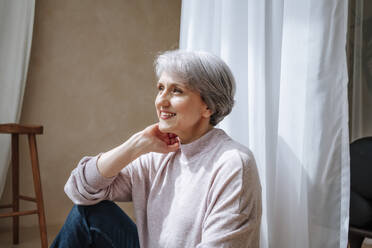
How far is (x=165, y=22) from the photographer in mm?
3188

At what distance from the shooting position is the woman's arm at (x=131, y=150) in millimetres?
1236

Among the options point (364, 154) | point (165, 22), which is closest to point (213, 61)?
point (364, 154)

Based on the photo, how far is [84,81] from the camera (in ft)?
9.33

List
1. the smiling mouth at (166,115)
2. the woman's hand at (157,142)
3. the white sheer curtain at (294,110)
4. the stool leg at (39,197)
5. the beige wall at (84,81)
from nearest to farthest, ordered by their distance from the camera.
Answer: the white sheer curtain at (294,110), the smiling mouth at (166,115), the woman's hand at (157,142), the stool leg at (39,197), the beige wall at (84,81)

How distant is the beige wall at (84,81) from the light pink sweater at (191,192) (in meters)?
1.56

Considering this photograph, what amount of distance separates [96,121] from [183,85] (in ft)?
6.30

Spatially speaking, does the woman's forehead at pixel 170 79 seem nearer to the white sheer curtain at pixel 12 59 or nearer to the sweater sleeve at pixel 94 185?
the sweater sleeve at pixel 94 185

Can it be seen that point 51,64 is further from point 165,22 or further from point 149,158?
point 149,158

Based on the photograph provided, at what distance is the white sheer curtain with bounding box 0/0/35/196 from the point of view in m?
2.49

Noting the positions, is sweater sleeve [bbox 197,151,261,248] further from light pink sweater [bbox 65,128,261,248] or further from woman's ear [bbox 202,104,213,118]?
woman's ear [bbox 202,104,213,118]

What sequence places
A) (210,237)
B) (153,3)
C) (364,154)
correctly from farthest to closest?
(153,3) → (364,154) → (210,237)

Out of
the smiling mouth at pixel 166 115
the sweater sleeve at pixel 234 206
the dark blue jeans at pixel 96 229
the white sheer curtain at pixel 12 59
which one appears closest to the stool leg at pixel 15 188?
the white sheer curtain at pixel 12 59

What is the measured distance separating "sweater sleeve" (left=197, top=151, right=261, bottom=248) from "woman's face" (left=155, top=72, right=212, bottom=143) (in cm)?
21

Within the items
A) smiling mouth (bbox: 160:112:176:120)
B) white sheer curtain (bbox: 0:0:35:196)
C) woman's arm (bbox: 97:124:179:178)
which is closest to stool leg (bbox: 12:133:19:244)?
white sheer curtain (bbox: 0:0:35:196)
